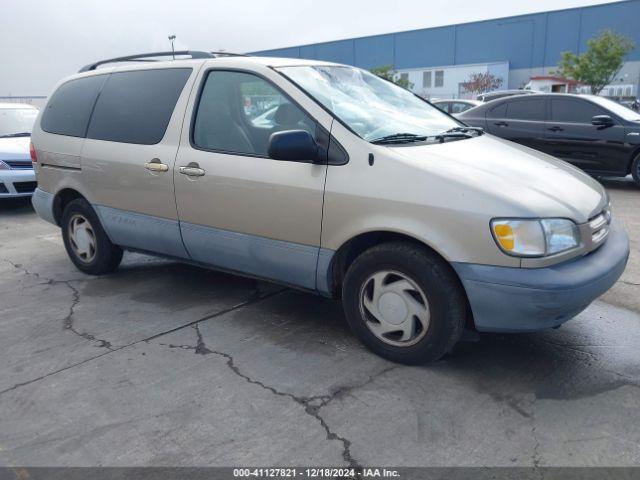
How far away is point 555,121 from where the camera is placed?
889 cm

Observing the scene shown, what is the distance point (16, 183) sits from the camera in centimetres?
786

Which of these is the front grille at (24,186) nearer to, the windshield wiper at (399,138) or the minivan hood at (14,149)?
the minivan hood at (14,149)

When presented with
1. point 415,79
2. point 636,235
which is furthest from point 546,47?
point 636,235

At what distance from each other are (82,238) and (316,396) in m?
2.98

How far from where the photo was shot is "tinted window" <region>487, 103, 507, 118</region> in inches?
374

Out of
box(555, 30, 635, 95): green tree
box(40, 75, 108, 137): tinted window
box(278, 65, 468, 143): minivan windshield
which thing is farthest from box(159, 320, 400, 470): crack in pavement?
box(555, 30, 635, 95): green tree

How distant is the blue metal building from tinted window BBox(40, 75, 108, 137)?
44.7 metres

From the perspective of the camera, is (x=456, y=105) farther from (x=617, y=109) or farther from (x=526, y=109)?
(x=617, y=109)

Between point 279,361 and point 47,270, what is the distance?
3.05m

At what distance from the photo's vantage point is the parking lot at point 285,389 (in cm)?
243

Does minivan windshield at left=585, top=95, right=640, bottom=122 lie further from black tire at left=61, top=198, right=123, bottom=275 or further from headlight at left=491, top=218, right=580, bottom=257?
black tire at left=61, top=198, right=123, bottom=275

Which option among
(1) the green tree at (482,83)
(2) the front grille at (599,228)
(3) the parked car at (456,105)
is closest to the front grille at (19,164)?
(2) the front grille at (599,228)

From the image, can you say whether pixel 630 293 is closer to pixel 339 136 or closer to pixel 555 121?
pixel 339 136

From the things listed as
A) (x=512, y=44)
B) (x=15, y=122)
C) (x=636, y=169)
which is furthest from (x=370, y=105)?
(x=512, y=44)
